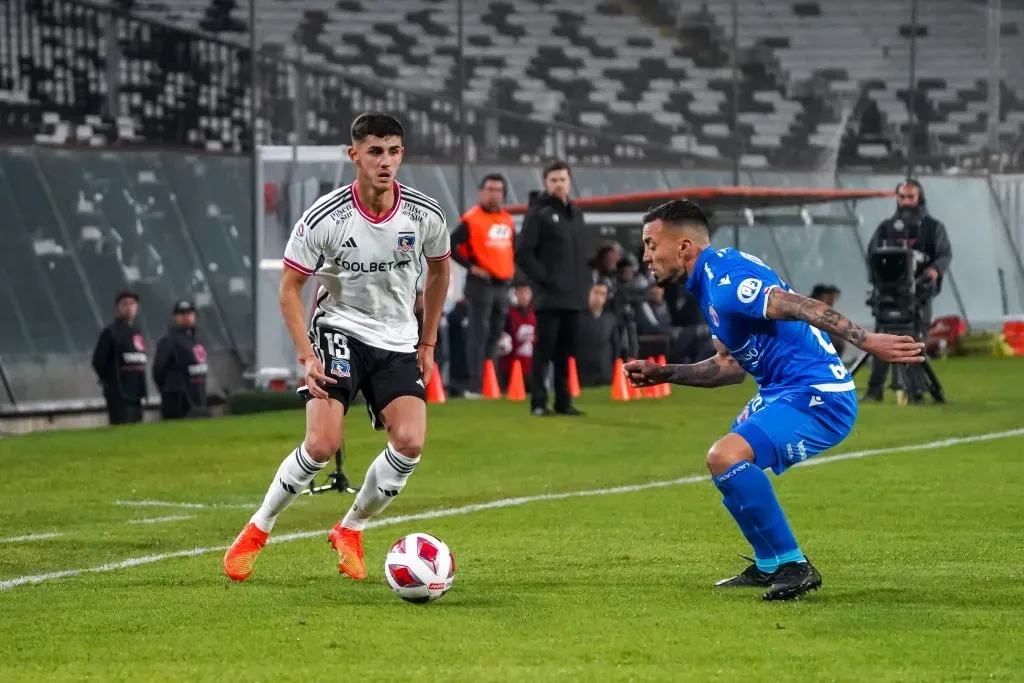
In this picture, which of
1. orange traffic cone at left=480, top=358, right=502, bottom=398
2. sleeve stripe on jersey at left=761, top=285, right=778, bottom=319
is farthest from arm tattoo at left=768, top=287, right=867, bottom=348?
orange traffic cone at left=480, top=358, right=502, bottom=398

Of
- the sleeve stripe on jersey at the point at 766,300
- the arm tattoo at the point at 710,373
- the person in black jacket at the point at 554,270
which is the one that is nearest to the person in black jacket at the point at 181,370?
the person in black jacket at the point at 554,270

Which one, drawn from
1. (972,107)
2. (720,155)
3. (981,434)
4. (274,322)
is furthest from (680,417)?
(972,107)

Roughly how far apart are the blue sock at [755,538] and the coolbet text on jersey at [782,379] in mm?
193

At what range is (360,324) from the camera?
25.3 ft

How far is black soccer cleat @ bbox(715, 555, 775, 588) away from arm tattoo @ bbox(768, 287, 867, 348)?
43.1 inches

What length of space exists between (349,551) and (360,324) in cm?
96

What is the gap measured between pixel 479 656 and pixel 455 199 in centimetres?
2130

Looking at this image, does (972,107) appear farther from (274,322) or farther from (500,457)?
(500,457)

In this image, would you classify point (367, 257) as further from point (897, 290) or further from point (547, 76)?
point (547, 76)

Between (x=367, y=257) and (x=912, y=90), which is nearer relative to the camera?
(x=367, y=257)

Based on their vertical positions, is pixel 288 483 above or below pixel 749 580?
above

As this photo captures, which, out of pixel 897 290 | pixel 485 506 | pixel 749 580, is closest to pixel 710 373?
pixel 749 580

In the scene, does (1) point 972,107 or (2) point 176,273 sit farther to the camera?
(1) point 972,107

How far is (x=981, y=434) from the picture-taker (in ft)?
47.9
